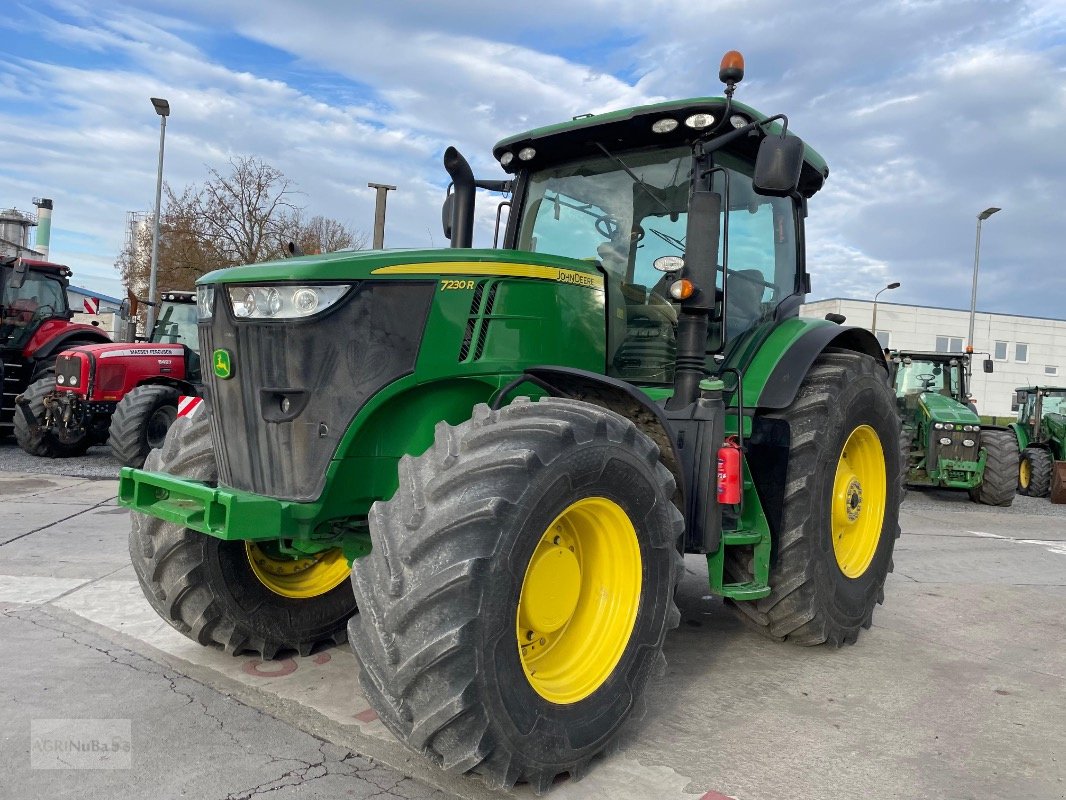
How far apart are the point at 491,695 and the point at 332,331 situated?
4.32 ft

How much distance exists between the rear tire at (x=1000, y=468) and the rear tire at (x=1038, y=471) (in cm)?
214

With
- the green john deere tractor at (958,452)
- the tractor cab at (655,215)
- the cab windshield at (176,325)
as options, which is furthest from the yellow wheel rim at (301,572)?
the green john deere tractor at (958,452)

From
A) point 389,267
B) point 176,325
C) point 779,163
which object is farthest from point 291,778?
point 176,325

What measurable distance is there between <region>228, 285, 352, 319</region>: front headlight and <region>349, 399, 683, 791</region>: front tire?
0.65 m

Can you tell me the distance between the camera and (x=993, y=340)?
1662 inches

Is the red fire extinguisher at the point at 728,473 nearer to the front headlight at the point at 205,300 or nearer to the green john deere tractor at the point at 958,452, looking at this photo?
the front headlight at the point at 205,300

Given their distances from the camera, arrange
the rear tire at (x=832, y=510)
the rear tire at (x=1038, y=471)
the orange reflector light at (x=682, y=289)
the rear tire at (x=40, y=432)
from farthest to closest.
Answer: the rear tire at (x=1038, y=471)
the rear tire at (x=40, y=432)
the rear tire at (x=832, y=510)
the orange reflector light at (x=682, y=289)

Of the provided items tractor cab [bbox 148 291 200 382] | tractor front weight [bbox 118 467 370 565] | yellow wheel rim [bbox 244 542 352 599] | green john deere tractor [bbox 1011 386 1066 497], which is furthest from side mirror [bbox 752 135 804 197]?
green john deere tractor [bbox 1011 386 1066 497]

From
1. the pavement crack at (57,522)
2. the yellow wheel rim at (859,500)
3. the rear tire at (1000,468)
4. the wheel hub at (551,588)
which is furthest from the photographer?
the rear tire at (1000,468)

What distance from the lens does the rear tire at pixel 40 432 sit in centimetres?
1111

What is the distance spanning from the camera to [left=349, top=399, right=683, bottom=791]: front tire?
93.0 inches

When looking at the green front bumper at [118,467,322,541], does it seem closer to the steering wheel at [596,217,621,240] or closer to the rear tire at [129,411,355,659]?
the rear tire at [129,411,355,659]

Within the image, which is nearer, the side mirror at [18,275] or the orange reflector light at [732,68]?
the orange reflector light at [732,68]

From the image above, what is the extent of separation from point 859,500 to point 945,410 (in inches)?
359
